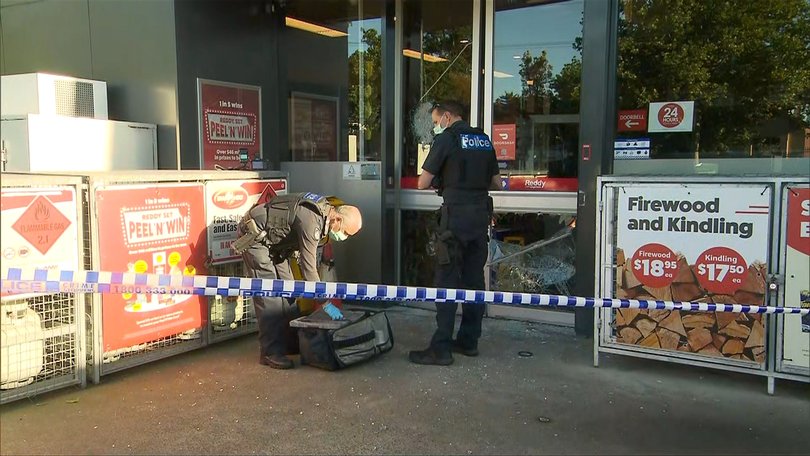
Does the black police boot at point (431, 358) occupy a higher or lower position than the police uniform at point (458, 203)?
lower

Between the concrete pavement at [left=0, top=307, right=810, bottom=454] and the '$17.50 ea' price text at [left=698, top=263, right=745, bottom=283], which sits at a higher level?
the '$17.50 ea' price text at [left=698, top=263, right=745, bottom=283]

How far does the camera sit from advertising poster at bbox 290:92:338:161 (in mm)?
6898

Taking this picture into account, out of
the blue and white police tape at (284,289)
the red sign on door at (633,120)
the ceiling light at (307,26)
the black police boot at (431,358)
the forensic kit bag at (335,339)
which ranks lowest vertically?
the black police boot at (431,358)

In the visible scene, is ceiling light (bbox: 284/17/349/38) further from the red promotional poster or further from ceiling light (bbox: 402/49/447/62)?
the red promotional poster

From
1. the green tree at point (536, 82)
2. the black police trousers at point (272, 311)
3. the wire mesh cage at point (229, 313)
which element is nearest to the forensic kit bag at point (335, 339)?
the black police trousers at point (272, 311)

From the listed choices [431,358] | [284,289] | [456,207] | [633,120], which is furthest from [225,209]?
[633,120]

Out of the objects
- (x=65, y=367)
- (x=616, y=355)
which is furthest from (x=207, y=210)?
A: (x=616, y=355)

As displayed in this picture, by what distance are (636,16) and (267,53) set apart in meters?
3.69

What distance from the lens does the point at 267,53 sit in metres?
6.82

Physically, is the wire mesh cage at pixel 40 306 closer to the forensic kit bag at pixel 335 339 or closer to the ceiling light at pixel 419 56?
the forensic kit bag at pixel 335 339

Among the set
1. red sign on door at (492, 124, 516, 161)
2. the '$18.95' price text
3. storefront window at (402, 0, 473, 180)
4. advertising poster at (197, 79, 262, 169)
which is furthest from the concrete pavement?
storefront window at (402, 0, 473, 180)

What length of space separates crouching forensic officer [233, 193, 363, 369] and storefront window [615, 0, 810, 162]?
2600mm

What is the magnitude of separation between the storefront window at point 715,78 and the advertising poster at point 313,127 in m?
2.98

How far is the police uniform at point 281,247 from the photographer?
176 inches
